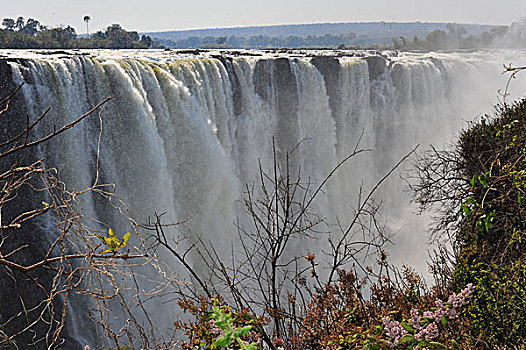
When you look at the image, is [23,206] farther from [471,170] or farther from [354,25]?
[354,25]

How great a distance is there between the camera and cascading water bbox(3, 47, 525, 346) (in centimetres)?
963

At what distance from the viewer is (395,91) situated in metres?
20.8

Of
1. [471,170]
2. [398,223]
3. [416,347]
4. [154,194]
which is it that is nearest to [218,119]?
[154,194]

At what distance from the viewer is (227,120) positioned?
1323 cm

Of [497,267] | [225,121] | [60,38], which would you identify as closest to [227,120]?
[225,121]

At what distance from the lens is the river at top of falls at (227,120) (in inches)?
380

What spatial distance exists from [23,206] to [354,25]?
587 ft

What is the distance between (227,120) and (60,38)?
19.0 m

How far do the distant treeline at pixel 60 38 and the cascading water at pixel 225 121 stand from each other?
10.9 meters

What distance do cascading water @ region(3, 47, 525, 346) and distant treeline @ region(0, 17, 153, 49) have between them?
35.6ft

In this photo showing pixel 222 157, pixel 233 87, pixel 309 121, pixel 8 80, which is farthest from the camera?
pixel 309 121

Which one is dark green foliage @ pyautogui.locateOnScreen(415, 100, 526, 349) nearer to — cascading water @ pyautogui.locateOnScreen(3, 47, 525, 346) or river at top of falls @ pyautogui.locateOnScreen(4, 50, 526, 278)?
river at top of falls @ pyautogui.locateOnScreen(4, 50, 526, 278)

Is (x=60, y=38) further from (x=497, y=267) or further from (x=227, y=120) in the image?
(x=497, y=267)

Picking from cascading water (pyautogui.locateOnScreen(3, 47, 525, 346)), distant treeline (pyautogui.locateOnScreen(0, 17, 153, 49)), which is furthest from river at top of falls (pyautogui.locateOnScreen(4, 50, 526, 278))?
distant treeline (pyautogui.locateOnScreen(0, 17, 153, 49))
